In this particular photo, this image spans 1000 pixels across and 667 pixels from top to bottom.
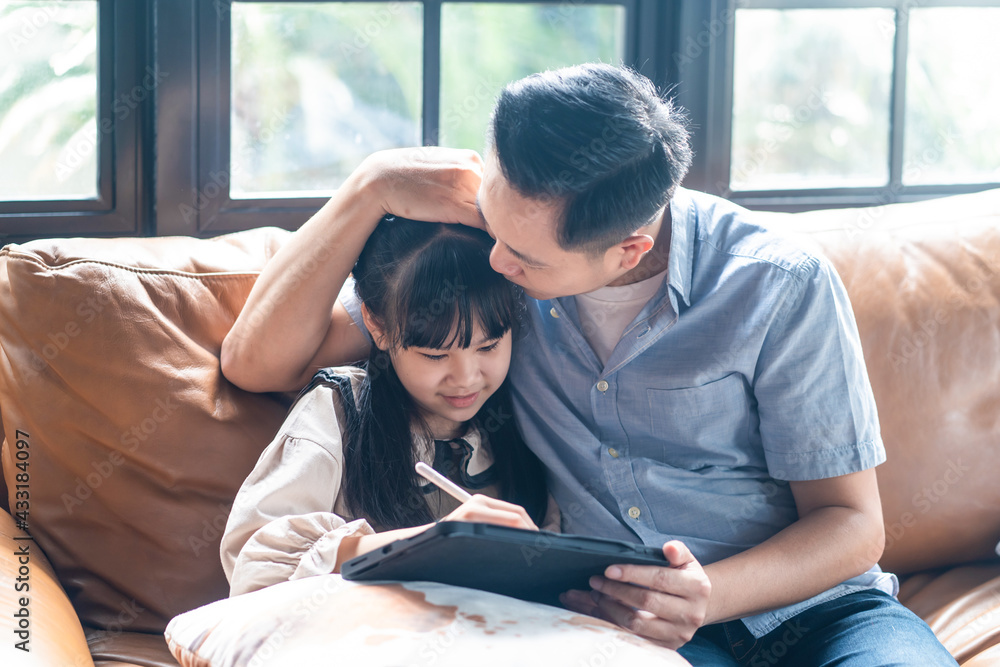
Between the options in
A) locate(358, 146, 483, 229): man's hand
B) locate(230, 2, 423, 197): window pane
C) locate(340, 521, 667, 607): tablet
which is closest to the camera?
locate(340, 521, 667, 607): tablet

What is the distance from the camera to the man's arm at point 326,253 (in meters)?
1.09

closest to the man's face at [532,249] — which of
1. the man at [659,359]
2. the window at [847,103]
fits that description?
the man at [659,359]

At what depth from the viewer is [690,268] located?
1.13 meters

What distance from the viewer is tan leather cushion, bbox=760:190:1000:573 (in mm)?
1338

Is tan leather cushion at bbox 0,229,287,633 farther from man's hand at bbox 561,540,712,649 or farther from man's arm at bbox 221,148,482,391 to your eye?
man's hand at bbox 561,540,712,649

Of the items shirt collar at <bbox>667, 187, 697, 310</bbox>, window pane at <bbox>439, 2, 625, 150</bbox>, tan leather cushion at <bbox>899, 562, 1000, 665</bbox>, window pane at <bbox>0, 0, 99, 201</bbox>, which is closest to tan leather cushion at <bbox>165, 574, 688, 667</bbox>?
shirt collar at <bbox>667, 187, 697, 310</bbox>

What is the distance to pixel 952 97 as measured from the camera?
205cm

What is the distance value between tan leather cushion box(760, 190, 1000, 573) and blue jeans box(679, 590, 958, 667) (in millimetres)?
273

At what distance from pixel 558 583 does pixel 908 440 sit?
737 millimetres

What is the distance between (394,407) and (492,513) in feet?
1.05

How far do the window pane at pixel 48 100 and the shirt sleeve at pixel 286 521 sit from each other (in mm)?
853

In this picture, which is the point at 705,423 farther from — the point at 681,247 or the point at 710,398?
the point at 681,247

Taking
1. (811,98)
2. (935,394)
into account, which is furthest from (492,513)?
(811,98)

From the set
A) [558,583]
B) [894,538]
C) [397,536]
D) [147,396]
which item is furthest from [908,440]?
[147,396]
